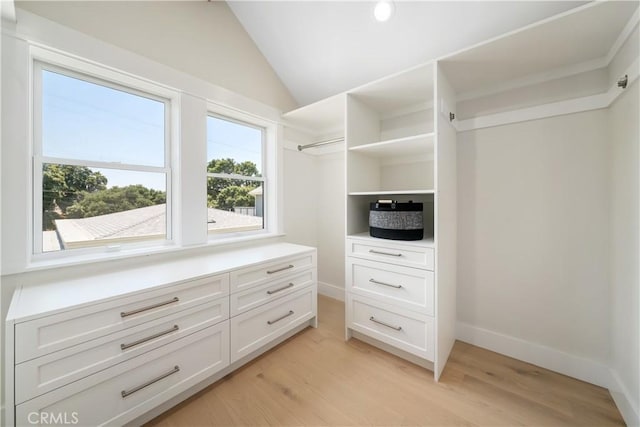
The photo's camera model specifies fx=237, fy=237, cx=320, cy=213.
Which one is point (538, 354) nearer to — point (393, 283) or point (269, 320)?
point (393, 283)

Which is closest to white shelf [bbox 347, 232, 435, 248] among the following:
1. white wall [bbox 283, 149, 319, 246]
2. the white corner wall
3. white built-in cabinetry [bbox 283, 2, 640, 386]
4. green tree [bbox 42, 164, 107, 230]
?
white built-in cabinetry [bbox 283, 2, 640, 386]

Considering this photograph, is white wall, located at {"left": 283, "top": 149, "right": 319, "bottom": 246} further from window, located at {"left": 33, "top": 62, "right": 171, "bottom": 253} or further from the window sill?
window, located at {"left": 33, "top": 62, "right": 171, "bottom": 253}

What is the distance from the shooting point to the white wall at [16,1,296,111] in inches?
59.0

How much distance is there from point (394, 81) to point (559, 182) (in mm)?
1374

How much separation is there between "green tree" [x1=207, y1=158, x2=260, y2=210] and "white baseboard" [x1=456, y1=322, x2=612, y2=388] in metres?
2.37

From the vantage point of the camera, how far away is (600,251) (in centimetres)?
155

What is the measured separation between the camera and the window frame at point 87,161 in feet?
4.57

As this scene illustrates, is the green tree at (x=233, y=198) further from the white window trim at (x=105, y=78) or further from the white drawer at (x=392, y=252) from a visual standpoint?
the white drawer at (x=392, y=252)

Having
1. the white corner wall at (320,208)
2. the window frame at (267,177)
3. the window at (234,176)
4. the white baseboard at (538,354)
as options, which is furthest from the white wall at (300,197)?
the white baseboard at (538,354)

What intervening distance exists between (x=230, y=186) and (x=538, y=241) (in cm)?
263

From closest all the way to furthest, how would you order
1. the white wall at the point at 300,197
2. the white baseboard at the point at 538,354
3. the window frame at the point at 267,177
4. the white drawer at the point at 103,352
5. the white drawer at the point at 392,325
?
the white drawer at the point at 103,352, the white baseboard at the point at 538,354, the white drawer at the point at 392,325, the window frame at the point at 267,177, the white wall at the point at 300,197

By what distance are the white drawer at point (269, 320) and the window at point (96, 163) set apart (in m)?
0.98

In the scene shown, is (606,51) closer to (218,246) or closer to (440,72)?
(440,72)

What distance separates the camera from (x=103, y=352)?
1124mm
